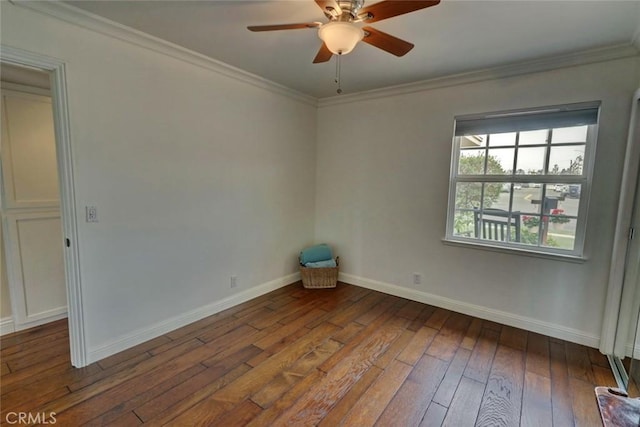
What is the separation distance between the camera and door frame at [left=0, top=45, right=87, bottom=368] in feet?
6.24

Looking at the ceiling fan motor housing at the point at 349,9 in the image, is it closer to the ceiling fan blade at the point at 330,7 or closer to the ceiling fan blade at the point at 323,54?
the ceiling fan blade at the point at 330,7

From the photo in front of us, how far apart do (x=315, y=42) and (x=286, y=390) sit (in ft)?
8.29

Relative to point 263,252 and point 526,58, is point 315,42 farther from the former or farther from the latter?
point 263,252

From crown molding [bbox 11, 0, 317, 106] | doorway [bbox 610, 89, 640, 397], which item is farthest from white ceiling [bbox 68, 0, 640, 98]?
doorway [bbox 610, 89, 640, 397]

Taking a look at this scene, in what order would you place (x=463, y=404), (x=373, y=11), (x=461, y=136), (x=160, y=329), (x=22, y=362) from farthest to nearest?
(x=461, y=136), (x=160, y=329), (x=22, y=362), (x=463, y=404), (x=373, y=11)

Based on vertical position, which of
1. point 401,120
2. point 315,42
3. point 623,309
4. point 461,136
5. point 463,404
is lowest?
point 463,404

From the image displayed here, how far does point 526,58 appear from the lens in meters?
2.47

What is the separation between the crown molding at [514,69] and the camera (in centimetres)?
225

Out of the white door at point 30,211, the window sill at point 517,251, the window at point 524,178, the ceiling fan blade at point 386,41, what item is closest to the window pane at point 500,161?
the window at point 524,178

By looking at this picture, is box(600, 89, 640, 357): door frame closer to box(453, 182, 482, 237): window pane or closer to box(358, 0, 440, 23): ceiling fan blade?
box(453, 182, 482, 237): window pane

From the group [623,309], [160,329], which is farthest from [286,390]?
[623,309]

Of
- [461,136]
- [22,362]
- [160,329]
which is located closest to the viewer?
[22,362]

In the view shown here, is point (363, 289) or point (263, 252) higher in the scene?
point (263, 252)

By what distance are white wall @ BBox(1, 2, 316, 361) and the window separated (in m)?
2.08
